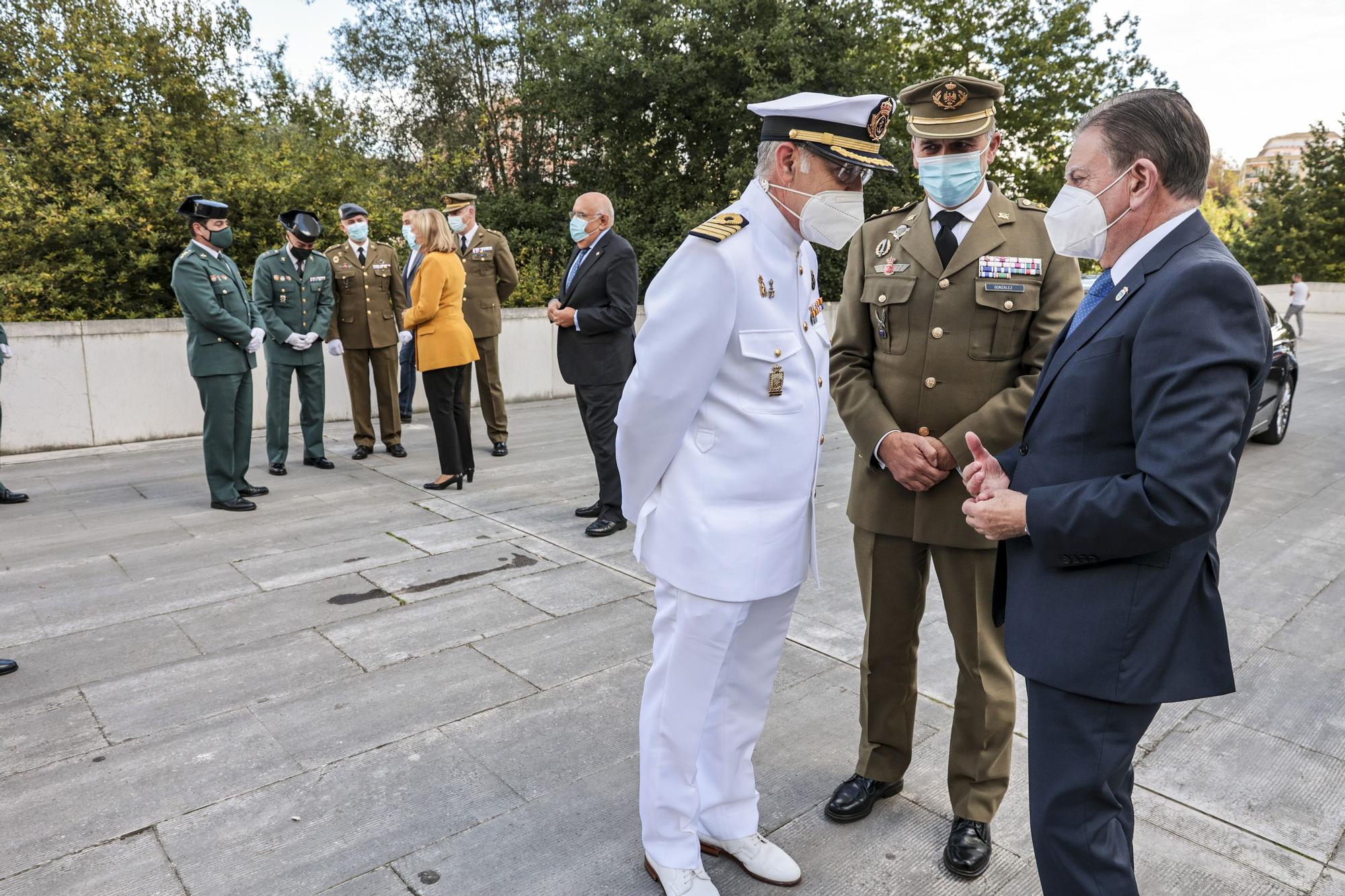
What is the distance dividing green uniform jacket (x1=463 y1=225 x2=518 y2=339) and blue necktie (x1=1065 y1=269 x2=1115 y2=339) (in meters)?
6.99

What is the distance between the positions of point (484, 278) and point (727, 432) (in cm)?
659

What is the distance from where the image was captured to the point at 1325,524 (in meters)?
6.12

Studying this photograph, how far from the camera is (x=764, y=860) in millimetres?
2463

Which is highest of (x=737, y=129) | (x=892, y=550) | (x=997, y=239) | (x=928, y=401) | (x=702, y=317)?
(x=737, y=129)

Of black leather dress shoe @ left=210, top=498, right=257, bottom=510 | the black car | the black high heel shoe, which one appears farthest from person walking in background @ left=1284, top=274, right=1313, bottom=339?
black leather dress shoe @ left=210, top=498, right=257, bottom=510

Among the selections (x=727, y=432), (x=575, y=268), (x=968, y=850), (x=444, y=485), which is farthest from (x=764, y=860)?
(x=444, y=485)

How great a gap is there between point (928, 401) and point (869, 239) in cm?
55

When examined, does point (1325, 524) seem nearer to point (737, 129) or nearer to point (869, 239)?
point (869, 239)

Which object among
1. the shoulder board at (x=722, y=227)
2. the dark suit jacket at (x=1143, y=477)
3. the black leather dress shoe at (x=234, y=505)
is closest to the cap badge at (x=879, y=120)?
the shoulder board at (x=722, y=227)

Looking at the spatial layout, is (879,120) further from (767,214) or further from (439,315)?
(439,315)

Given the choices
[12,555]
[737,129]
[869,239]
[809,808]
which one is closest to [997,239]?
[869,239]

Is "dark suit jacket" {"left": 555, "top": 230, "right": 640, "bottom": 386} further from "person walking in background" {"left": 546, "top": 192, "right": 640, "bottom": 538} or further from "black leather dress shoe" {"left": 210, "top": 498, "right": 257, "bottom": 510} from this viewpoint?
"black leather dress shoe" {"left": 210, "top": 498, "right": 257, "bottom": 510}

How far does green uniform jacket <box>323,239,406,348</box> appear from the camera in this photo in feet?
26.0

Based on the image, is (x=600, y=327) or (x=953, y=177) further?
(x=600, y=327)
